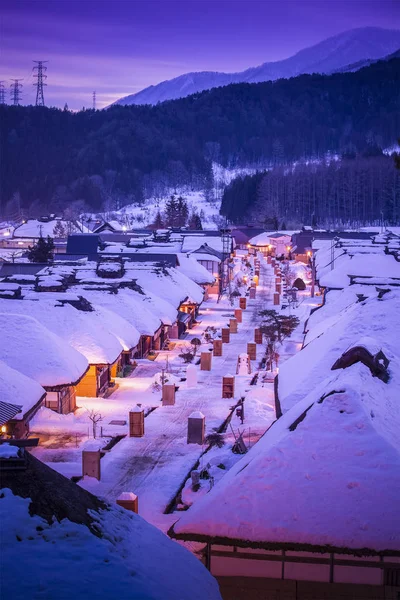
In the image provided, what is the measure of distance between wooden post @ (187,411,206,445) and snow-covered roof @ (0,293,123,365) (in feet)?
17.9

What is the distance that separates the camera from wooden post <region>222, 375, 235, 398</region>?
71.3 ft

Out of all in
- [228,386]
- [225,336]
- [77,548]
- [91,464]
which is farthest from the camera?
[225,336]

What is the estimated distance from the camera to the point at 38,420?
18359mm

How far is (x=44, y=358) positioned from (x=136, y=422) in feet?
10.5

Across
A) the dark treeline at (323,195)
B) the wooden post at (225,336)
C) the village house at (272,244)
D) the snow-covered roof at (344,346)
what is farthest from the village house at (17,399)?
the dark treeline at (323,195)

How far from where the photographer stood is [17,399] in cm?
1583

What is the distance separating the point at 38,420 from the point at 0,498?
12.5 m

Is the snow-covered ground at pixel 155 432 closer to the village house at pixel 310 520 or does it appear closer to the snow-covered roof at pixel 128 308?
the snow-covered roof at pixel 128 308

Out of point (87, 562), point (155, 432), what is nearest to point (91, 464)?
point (155, 432)

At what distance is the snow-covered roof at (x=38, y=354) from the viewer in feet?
61.0

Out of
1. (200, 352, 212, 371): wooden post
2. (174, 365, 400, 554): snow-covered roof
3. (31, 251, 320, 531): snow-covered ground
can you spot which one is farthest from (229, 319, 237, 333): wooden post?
(174, 365, 400, 554): snow-covered roof

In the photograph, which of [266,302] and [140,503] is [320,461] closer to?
[140,503]

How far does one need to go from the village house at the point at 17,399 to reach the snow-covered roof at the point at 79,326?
3.97m

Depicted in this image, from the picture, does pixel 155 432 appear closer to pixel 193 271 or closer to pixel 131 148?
pixel 193 271
